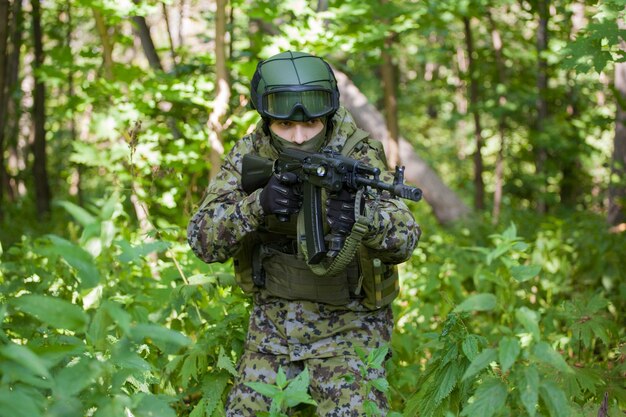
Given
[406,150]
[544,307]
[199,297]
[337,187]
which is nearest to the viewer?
[337,187]

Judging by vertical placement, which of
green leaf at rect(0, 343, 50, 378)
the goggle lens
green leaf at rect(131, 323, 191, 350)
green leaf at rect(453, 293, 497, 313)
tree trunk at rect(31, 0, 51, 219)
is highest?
the goggle lens

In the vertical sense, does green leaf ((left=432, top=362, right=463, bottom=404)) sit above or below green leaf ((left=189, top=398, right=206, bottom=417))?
above

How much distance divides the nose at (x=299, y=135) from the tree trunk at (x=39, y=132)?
7.42 meters

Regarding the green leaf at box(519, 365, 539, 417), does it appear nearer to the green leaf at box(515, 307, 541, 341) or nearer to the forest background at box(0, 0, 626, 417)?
the forest background at box(0, 0, 626, 417)

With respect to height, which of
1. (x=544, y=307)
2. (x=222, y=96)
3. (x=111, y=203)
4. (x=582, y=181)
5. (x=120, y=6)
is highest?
(x=120, y=6)

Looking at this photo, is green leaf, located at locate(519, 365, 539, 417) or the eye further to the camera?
the eye

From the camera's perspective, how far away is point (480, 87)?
1270 centimetres

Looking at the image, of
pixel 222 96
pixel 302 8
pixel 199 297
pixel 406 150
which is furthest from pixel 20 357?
pixel 406 150

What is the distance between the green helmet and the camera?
333 cm

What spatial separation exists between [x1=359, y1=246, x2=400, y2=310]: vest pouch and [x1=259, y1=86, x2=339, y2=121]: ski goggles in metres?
0.64

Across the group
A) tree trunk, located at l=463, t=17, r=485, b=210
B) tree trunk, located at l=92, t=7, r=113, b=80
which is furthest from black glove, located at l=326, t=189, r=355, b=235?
tree trunk, located at l=463, t=17, r=485, b=210

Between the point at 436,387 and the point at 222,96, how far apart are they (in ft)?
13.3

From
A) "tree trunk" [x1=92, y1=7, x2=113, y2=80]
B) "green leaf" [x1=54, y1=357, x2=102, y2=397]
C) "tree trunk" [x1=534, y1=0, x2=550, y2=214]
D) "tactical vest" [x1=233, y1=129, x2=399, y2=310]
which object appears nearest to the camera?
"green leaf" [x1=54, y1=357, x2=102, y2=397]

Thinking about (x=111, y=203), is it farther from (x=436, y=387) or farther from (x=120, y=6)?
→ (x=120, y=6)
